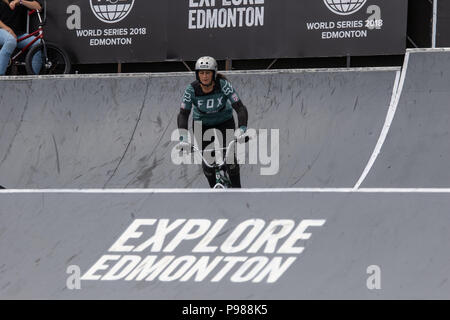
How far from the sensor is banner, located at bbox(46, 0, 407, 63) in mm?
13930

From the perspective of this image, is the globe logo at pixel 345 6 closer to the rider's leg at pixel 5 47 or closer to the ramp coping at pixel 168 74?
the ramp coping at pixel 168 74

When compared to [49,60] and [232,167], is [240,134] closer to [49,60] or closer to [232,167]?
[232,167]

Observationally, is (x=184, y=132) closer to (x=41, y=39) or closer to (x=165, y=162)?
(x=165, y=162)

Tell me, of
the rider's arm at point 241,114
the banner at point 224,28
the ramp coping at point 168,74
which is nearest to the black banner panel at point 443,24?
the banner at point 224,28

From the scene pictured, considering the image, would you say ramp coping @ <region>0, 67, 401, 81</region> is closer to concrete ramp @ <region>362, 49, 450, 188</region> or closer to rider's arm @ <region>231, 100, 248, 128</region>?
concrete ramp @ <region>362, 49, 450, 188</region>

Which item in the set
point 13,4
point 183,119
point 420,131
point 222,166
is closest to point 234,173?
point 222,166

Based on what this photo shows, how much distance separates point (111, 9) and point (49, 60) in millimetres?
1275

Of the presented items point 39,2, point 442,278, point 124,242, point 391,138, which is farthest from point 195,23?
point 442,278

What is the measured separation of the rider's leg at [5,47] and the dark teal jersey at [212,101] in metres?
5.04

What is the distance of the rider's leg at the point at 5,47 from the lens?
49.0ft

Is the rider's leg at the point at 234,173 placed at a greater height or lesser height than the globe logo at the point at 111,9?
lesser

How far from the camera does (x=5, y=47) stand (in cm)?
1492

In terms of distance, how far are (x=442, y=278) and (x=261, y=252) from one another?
145cm

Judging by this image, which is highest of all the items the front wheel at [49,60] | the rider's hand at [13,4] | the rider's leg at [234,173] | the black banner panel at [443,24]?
the rider's hand at [13,4]
